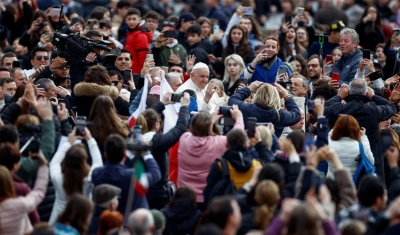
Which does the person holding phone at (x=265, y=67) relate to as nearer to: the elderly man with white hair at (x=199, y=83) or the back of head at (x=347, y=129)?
the elderly man with white hair at (x=199, y=83)

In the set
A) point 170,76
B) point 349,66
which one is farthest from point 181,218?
point 349,66

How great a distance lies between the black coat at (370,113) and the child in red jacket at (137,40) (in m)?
4.56

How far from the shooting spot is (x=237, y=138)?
1103 cm

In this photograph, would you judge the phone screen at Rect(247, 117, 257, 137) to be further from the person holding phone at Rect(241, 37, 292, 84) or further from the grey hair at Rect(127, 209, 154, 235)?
the person holding phone at Rect(241, 37, 292, 84)

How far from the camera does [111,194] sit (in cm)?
1027

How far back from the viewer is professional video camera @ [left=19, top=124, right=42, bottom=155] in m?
11.1

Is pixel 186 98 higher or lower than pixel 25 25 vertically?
higher

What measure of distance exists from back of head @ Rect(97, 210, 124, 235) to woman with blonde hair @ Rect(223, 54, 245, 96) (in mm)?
6524

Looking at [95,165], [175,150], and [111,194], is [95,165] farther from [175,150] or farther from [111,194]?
[175,150]

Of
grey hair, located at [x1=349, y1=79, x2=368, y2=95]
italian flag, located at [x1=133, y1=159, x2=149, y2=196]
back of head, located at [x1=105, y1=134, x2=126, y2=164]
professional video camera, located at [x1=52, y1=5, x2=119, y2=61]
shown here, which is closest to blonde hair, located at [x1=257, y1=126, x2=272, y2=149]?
back of head, located at [x1=105, y1=134, x2=126, y2=164]

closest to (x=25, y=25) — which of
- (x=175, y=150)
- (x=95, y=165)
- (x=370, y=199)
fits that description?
(x=175, y=150)

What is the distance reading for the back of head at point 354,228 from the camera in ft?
30.7

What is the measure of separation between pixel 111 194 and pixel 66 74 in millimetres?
4609

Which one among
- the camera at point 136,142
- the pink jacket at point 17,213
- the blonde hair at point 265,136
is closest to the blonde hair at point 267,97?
the blonde hair at point 265,136
